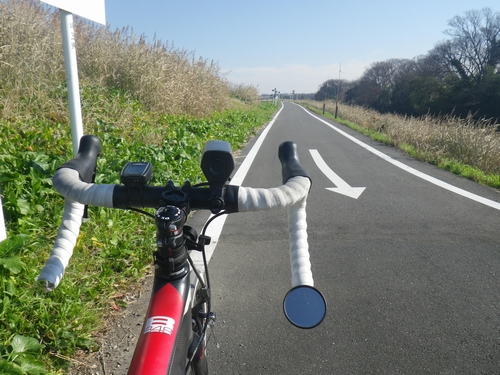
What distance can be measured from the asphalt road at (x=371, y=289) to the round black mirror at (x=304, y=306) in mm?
1361

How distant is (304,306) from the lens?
1147 millimetres

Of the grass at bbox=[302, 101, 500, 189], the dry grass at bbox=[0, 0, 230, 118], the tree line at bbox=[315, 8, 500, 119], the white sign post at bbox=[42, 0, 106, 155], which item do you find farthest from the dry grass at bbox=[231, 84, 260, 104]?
the white sign post at bbox=[42, 0, 106, 155]

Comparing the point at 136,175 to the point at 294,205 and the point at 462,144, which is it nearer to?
the point at 294,205

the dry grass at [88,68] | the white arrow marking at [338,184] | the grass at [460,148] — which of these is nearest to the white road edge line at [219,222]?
the white arrow marking at [338,184]

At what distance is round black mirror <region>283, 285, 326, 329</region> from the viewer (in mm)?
1144

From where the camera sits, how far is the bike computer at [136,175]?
4.03 feet

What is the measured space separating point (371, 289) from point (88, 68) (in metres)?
9.97

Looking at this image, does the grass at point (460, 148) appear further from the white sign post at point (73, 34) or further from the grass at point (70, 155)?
the white sign post at point (73, 34)

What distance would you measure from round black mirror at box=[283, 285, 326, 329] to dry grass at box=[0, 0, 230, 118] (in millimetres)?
5921

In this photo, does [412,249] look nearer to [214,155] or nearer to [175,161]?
[214,155]

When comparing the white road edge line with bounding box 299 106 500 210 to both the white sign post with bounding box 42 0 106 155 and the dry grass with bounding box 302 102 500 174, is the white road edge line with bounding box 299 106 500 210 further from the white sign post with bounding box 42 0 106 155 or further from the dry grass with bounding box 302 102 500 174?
the white sign post with bounding box 42 0 106 155

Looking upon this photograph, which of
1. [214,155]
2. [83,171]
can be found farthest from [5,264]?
[214,155]

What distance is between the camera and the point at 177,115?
469 inches

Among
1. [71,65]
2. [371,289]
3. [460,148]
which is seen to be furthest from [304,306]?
[460,148]
